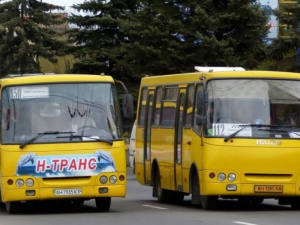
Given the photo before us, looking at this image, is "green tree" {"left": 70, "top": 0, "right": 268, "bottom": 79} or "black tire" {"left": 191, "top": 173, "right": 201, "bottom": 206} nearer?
"black tire" {"left": 191, "top": 173, "right": 201, "bottom": 206}

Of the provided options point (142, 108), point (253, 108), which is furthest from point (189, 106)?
point (142, 108)

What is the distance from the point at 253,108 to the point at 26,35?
4018cm

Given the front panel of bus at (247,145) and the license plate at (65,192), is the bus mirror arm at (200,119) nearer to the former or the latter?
the front panel of bus at (247,145)

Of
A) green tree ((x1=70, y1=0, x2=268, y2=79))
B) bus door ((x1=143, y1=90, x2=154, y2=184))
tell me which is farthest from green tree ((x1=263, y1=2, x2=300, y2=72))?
bus door ((x1=143, y1=90, x2=154, y2=184))

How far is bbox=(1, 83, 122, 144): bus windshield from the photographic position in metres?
19.8

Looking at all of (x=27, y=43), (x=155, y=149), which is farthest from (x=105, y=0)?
(x=155, y=149)

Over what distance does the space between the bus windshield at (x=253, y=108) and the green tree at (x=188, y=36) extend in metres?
26.2

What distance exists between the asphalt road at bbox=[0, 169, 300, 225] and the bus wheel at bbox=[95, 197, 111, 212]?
0.16 m

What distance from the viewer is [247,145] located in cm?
1967

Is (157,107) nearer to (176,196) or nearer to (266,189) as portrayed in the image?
(176,196)

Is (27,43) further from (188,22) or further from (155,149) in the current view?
(155,149)

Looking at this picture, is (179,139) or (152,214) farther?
(179,139)

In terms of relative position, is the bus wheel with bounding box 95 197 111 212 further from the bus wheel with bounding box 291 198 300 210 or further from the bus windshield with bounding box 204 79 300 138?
the bus wheel with bounding box 291 198 300 210

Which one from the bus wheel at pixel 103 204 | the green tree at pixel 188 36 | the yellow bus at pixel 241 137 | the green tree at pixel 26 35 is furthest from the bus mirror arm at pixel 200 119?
the green tree at pixel 26 35
